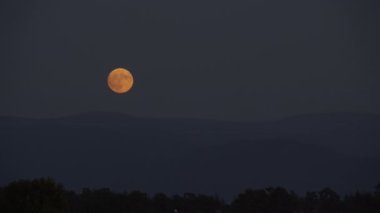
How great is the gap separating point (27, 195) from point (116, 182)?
13706 cm

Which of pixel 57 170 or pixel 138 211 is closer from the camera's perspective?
pixel 138 211

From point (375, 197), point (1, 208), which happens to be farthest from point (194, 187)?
point (1, 208)

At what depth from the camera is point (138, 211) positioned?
56969 millimetres

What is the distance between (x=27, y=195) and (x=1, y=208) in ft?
4.40

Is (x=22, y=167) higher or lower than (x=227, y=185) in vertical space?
higher

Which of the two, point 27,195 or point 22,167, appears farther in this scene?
point 22,167

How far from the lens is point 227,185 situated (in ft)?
535

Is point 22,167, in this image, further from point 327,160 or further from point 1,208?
point 1,208

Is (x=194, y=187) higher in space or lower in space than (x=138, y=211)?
higher

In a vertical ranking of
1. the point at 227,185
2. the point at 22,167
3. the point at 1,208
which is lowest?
the point at 1,208

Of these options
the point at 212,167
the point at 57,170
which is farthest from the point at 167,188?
the point at 57,170

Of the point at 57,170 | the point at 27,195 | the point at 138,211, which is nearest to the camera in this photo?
the point at 27,195

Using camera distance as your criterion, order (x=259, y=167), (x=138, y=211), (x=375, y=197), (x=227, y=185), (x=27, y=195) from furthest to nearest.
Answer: (x=259, y=167)
(x=227, y=185)
(x=375, y=197)
(x=138, y=211)
(x=27, y=195)

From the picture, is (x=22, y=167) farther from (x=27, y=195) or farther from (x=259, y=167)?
(x=27, y=195)
